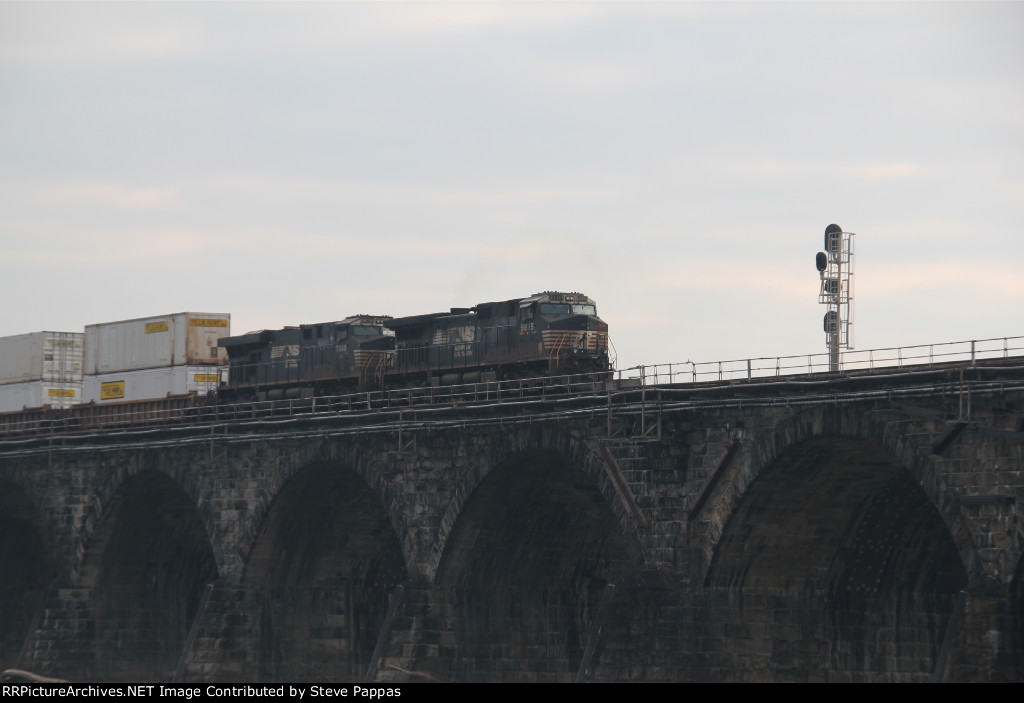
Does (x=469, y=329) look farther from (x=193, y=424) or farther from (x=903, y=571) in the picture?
(x=903, y=571)

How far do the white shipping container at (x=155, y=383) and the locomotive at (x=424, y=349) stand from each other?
1710 millimetres

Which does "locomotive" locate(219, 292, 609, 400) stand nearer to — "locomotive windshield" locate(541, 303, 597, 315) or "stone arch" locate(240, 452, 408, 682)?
"locomotive windshield" locate(541, 303, 597, 315)

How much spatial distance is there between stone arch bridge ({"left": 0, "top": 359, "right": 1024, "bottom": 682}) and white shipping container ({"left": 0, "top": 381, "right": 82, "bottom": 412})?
8.97 m

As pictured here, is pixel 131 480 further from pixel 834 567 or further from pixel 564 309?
pixel 834 567

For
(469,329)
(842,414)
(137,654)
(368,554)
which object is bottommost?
(137,654)

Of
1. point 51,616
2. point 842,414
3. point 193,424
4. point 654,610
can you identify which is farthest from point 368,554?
point 842,414

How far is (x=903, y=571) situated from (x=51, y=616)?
37.0 metres

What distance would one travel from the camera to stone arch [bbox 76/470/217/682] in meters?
64.7

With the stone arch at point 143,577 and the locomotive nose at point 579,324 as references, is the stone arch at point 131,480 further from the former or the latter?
the locomotive nose at point 579,324

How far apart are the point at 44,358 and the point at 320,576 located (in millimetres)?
27226

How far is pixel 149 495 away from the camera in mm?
64812

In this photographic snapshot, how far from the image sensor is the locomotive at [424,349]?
5559cm

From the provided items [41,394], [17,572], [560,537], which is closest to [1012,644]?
[560,537]

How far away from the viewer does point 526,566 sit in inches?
2117
